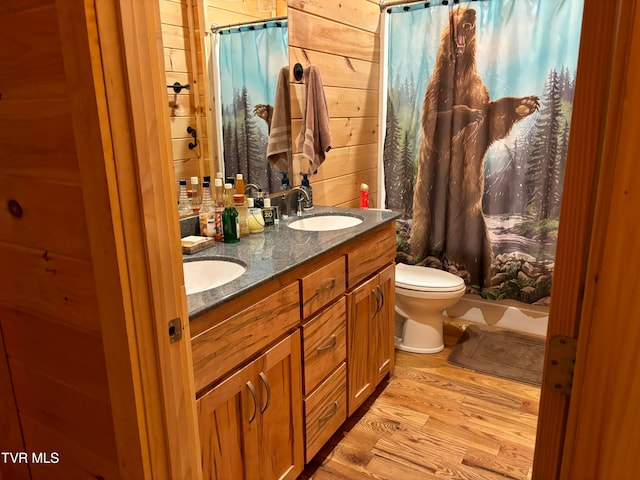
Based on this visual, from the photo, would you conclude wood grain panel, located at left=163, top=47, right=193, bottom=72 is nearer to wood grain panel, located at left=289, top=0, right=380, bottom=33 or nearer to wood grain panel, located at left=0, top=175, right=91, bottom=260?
wood grain panel, located at left=289, top=0, right=380, bottom=33

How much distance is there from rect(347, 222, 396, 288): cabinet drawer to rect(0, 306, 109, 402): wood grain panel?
1.14 metres

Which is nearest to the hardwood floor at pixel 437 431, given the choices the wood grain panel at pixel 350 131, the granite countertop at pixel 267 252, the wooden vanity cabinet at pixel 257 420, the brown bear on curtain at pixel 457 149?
the wooden vanity cabinet at pixel 257 420

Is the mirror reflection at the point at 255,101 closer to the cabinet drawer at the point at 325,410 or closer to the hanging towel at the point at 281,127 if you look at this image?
the hanging towel at the point at 281,127

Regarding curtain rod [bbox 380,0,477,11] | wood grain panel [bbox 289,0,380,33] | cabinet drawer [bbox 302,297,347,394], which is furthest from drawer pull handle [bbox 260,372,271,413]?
curtain rod [bbox 380,0,477,11]

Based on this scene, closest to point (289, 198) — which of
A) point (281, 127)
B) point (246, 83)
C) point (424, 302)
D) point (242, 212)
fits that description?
point (281, 127)

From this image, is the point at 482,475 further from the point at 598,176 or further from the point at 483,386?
the point at 598,176

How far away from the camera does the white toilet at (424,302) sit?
2.62m

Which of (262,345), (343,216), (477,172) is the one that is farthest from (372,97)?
(262,345)

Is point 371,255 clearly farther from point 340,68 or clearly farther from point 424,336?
point 340,68

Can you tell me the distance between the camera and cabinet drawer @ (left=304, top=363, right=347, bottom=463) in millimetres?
1786

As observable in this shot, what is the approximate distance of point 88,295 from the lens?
889 mm

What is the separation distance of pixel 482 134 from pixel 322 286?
1607mm

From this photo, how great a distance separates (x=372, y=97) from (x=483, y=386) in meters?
1.82

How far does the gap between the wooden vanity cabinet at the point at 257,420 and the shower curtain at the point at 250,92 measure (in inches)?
35.9
